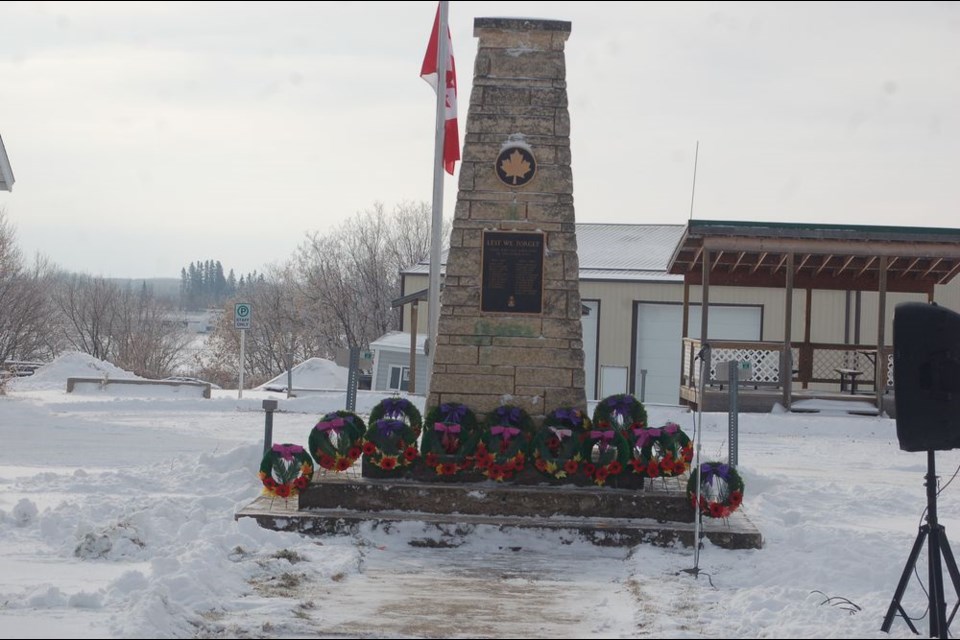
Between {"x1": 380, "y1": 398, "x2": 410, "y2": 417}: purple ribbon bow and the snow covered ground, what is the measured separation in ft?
4.37

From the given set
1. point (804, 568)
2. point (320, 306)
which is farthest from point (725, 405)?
point (320, 306)

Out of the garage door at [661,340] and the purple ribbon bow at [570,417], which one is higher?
the garage door at [661,340]

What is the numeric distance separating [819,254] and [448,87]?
874cm

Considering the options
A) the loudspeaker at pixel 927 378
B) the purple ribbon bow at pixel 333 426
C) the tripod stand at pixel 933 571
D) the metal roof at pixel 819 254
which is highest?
the metal roof at pixel 819 254

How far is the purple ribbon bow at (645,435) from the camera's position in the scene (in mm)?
9461

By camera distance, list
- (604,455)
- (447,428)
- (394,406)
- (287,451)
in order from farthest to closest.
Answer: (394,406) < (447,428) < (604,455) < (287,451)

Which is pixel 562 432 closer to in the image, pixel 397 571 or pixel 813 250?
pixel 397 571

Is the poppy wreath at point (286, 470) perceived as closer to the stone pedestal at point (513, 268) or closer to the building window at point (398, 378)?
the stone pedestal at point (513, 268)

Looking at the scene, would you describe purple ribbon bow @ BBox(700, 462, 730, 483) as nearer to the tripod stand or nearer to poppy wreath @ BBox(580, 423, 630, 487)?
poppy wreath @ BBox(580, 423, 630, 487)

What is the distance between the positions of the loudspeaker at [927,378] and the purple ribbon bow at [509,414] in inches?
169

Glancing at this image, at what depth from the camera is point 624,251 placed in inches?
1331

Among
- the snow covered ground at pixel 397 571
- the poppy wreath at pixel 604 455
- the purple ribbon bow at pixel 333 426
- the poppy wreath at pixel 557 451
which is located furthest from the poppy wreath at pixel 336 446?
the poppy wreath at pixel 604 455

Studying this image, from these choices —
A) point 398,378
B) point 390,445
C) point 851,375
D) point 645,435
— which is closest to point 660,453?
point 645,435

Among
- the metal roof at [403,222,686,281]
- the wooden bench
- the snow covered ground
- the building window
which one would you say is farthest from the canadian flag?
the building window
